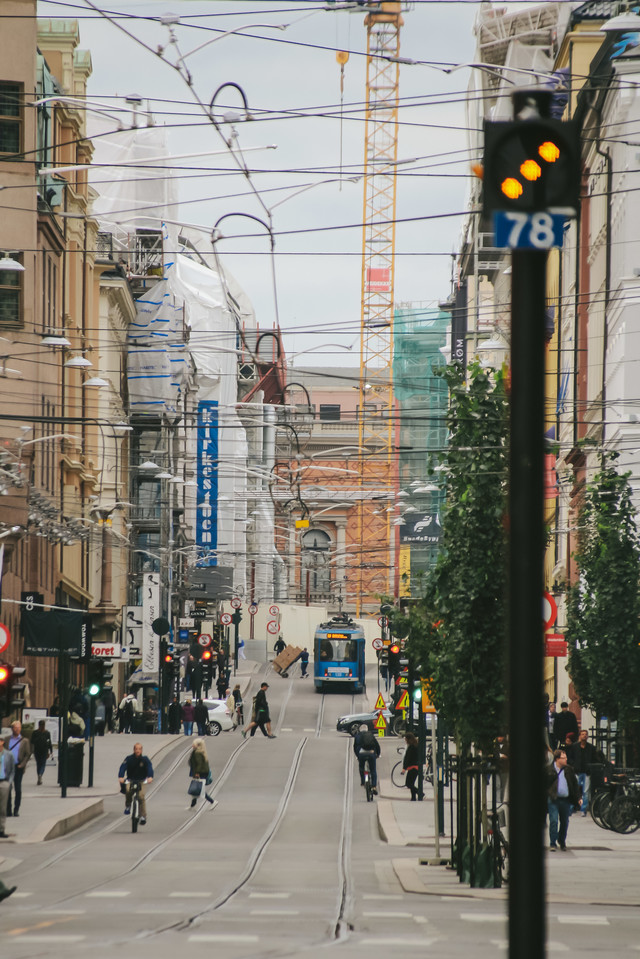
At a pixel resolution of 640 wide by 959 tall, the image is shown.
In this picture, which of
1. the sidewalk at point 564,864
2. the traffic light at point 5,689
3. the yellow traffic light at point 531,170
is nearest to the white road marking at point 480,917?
the sidewalk at point 564,864

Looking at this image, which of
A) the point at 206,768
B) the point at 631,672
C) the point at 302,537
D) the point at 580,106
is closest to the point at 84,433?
the point at 580,106

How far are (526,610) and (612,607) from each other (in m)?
27.8

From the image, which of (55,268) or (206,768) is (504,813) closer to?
(206,768)

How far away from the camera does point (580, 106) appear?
45906 mm

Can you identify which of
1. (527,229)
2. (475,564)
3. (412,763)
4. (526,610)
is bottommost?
(412,763)

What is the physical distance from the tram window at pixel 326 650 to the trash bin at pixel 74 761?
39053mm

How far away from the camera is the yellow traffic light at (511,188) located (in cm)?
670

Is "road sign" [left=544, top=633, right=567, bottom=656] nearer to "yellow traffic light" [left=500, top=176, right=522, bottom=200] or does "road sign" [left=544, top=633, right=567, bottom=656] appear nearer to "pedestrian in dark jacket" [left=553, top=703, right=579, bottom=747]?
"pedestrian in dark jacket" [left=553, top=703, right=579, bottom=747]

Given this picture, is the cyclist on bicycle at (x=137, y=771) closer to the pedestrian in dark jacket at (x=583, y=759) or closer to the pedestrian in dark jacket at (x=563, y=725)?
the pedestrian in dark jacket at (x=583, y=759)

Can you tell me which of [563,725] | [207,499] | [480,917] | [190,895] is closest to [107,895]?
[190,895]

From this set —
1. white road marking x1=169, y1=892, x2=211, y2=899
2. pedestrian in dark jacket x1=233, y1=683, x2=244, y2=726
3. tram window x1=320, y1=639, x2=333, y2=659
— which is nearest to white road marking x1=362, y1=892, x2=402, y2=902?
white road marking x1=169, y1=892, x2=211, y2=899

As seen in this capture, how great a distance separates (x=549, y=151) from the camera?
666 centimetres

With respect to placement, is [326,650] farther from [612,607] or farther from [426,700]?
[426,700]

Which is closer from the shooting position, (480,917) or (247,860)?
(480,917)
